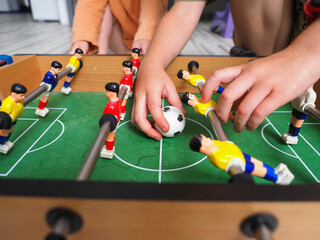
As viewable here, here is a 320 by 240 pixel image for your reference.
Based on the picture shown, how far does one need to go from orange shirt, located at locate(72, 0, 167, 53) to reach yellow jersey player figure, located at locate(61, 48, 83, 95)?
35cm

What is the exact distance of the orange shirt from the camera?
1.28 meters

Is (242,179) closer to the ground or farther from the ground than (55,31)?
farther from the ground

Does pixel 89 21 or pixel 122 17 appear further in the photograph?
pixel 122 17

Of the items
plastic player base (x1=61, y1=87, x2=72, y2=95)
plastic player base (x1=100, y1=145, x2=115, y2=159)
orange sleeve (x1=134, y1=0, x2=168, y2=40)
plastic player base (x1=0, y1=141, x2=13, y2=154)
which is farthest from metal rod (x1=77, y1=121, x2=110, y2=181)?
orange sleeve (x1=134, y1=0, x2=168, y2=40)

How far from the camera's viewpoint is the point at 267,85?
0.53 m

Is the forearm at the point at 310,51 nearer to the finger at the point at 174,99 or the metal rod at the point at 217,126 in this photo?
the metal rod at the point at 217,126

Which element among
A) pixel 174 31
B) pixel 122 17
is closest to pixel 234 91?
pixel 174 31

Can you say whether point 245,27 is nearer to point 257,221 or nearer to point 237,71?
point 237,71

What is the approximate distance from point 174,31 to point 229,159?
0.70m

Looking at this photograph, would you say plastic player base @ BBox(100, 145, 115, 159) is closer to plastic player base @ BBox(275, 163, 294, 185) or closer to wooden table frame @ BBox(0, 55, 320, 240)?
wooden table frame @ BBox(0, 55, 320, 240)

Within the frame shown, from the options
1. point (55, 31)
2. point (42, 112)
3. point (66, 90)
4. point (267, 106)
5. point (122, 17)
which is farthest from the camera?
point (55, 31)

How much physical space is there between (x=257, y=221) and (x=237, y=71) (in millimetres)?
418

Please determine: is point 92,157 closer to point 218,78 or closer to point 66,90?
point 218,78

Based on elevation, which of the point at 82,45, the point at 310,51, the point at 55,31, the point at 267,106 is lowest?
the point at 55,31
